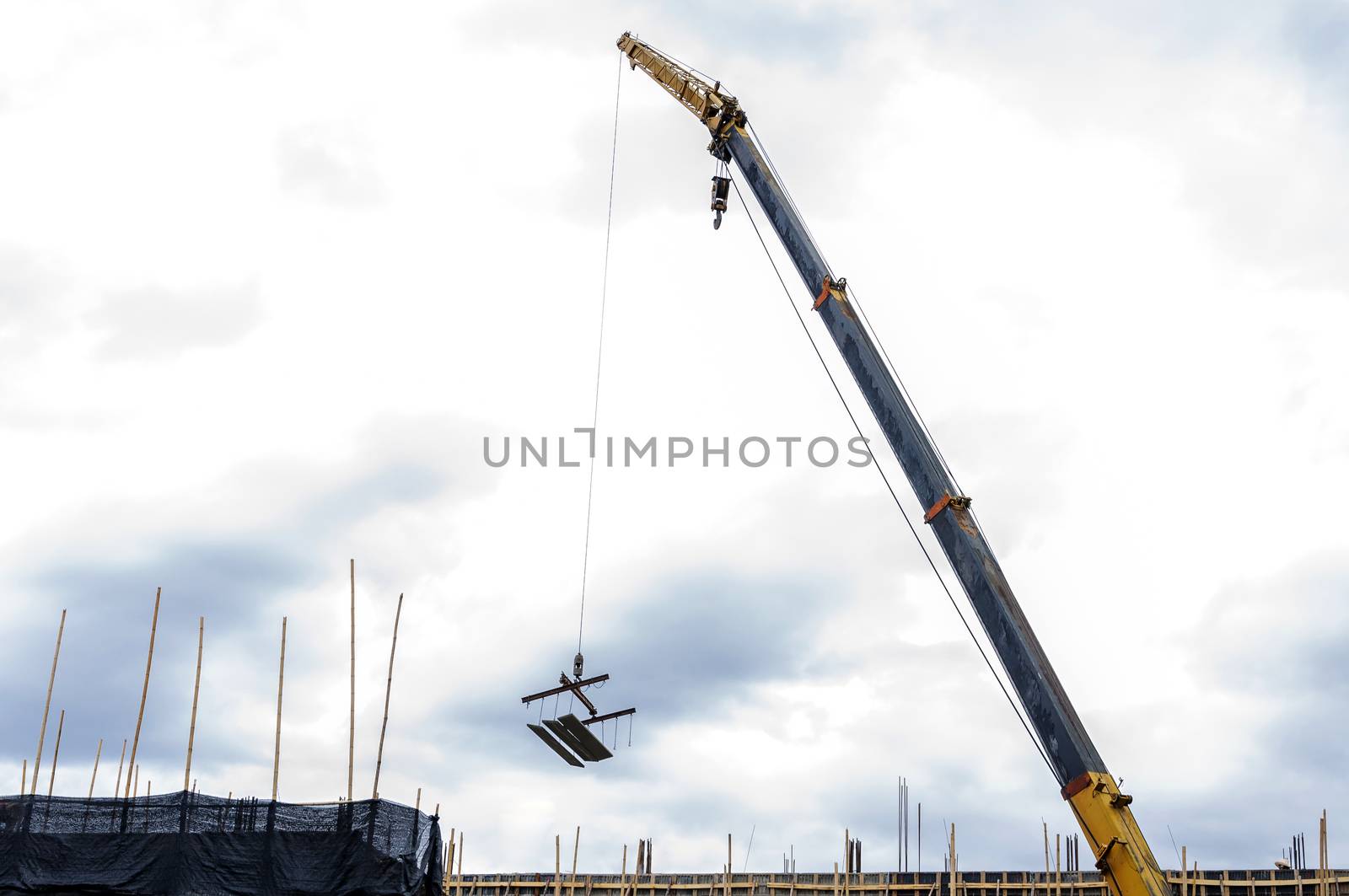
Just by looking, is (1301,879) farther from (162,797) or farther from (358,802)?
(162,797)

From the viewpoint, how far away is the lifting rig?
18.5 m

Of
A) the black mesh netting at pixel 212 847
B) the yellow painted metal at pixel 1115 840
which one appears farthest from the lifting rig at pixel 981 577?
the black mesh netting at pixel 212 847

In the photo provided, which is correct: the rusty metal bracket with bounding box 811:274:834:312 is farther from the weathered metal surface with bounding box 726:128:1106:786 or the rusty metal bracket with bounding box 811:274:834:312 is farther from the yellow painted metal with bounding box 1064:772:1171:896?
the yellow painted metal with bounding box 1064:772:1171:896

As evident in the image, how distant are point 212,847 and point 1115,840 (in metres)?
15.4

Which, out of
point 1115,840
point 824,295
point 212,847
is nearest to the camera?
point 1115,840

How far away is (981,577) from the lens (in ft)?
68.6

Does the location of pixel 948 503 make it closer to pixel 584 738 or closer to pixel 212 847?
pixel 584 738

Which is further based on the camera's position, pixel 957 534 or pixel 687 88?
pixel 687 88

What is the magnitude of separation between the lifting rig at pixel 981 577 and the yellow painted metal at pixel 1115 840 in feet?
0.04

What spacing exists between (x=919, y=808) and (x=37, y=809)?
24.7 meters

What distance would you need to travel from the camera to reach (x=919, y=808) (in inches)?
1539

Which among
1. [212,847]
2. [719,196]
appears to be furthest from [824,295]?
[212,847]

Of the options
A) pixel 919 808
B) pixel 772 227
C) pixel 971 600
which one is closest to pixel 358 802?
pixel 971 600

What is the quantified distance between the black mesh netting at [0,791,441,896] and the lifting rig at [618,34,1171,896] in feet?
35.1
